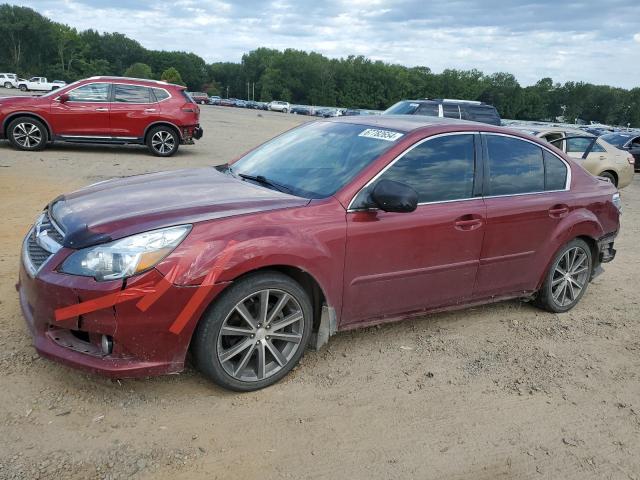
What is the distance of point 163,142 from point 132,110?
1.02 meters

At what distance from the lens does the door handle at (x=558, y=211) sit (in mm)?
4516

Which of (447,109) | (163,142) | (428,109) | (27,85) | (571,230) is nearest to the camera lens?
(571,230)

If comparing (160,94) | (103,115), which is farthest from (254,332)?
(160,94)

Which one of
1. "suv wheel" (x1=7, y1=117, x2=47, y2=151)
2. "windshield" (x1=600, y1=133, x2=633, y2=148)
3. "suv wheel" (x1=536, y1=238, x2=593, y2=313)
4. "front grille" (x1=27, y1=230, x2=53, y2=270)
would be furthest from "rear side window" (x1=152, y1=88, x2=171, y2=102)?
"windshield" (x1=600, y1=133, x2=633, y2=148)

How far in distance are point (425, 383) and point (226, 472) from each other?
149cm

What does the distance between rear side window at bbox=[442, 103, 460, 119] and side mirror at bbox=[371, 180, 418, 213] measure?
11670 mm

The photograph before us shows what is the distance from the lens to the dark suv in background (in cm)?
1431

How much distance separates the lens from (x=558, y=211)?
180 inches

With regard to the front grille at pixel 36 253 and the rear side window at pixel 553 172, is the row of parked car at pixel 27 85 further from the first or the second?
the rear side window at pixel 553 172

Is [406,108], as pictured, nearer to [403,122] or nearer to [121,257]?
[403,122]

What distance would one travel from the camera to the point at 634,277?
630 cm

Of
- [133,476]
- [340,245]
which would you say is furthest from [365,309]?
[133,476]

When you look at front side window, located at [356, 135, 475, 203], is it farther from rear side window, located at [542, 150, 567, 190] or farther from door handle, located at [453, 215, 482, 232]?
rear side window, located at [542, 150, 567, 190]

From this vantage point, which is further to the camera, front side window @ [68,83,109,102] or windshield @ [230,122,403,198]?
front side window @ [68,83,109,102]
